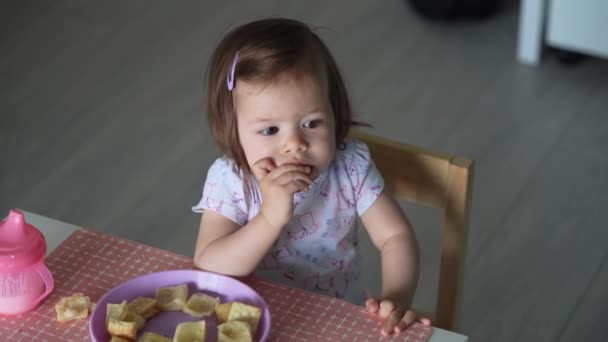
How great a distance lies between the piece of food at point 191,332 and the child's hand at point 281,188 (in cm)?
18

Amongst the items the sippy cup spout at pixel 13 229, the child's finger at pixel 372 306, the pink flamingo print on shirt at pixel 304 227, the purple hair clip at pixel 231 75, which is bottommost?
the pink flamingo print on shirt at pixel 304 227

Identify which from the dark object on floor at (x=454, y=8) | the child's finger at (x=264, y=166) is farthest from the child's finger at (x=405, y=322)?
the dark object on floor at (x=454, y=8)

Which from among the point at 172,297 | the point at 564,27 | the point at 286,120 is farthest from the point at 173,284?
the point at 564,27

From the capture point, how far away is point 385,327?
1.14 m

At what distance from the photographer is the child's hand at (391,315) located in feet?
3.75

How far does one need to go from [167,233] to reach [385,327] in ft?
3.95

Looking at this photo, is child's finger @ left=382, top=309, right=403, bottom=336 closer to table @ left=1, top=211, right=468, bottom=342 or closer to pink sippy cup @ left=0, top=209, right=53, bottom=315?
table @ left=1, top=211, right=468, bottom=342

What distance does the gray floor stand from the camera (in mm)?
2168

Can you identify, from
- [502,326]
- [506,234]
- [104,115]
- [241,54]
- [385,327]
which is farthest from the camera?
[104,115]

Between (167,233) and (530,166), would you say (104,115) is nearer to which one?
(167,233)

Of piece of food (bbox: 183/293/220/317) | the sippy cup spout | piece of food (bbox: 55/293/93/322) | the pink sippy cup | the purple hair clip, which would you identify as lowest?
piece of food (bbox: 183/293/220/317)

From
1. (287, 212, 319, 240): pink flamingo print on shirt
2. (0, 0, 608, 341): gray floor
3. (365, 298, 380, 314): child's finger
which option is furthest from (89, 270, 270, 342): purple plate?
(0, 0, 608, 341): gray floor

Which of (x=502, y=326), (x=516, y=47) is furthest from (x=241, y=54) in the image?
(x=516, y=47)

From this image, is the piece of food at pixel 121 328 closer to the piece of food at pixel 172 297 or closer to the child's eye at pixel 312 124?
the piece of food at pixel 172 297
